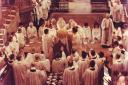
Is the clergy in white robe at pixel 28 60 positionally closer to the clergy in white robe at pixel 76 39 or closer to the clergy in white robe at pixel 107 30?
the clergy in white robe at pixel 76 39

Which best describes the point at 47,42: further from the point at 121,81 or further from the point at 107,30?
the point at 121,81

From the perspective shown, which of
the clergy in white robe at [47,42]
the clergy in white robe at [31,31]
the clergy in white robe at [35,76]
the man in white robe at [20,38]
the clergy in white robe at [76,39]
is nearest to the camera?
the clergy in white robe at [35,76]

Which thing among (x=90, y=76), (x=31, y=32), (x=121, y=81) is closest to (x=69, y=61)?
(x=90, y=76)

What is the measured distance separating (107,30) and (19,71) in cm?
596

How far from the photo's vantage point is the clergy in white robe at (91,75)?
15.7 metres

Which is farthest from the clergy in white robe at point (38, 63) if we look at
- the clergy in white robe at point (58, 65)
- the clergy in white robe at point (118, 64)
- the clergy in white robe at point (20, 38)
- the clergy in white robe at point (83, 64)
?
the clergy in white robe at point (20, 38)

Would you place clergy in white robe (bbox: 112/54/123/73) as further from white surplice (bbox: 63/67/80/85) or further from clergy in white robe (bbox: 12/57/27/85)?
clergy in white robe (bbox: 12/57/27/85)

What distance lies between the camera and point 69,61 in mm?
16312

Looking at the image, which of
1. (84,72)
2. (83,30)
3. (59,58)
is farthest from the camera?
(83,30)

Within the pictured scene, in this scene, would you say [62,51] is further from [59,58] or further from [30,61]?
[30,61]

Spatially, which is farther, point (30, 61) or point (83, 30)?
A: point (83, 30)

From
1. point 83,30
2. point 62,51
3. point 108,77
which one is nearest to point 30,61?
point 62,51

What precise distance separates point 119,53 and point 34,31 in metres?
6.56

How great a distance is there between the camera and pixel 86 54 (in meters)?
16.6
